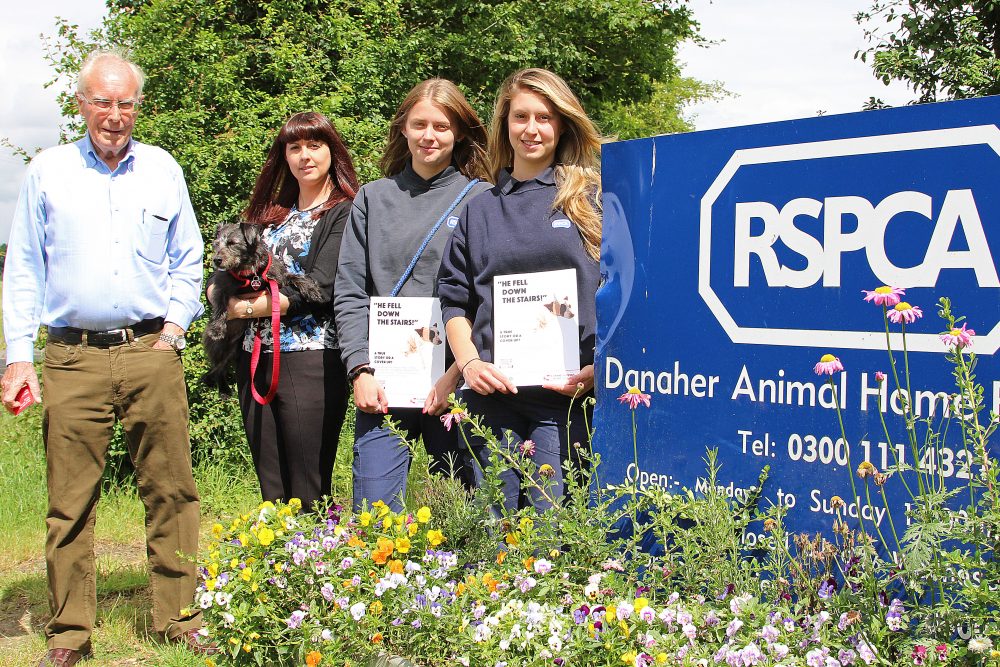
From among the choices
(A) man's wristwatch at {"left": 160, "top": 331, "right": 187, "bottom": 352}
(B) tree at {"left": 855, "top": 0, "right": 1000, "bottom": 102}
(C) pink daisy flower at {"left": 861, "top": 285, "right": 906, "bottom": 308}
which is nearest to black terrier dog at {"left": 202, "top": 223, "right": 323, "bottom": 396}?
(A) man's wristwatch at {"left": 160, "top": 331, "right": 187, "bottom": 352}

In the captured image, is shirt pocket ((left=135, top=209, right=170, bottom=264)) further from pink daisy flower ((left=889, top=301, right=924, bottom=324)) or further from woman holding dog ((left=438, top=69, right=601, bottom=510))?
pink daisy flower ((left=889, top=301, right=924, bottom=324))

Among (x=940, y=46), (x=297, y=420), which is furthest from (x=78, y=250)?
(x=940, y=46)

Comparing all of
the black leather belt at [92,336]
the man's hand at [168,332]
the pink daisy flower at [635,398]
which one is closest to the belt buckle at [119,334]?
the black leather belt at [92,336]

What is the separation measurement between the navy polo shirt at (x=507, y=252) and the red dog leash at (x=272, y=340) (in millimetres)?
726

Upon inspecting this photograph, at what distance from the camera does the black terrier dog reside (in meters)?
3.63

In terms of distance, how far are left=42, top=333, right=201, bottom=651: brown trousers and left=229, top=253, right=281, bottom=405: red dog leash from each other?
13.6 inches

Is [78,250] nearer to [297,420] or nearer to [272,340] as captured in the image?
[272,340]

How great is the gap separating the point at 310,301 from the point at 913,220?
228 cm

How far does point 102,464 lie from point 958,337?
3181 millimetres

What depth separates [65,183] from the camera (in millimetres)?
3553

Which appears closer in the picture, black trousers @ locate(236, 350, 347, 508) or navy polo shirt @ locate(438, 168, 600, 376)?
navy polo shirt @ locate(438, 168, 600, 376)

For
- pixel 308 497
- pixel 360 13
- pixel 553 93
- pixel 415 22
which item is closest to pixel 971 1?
pixel 415 22

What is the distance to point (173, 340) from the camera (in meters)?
3.72

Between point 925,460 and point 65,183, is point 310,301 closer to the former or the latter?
point 65,183
